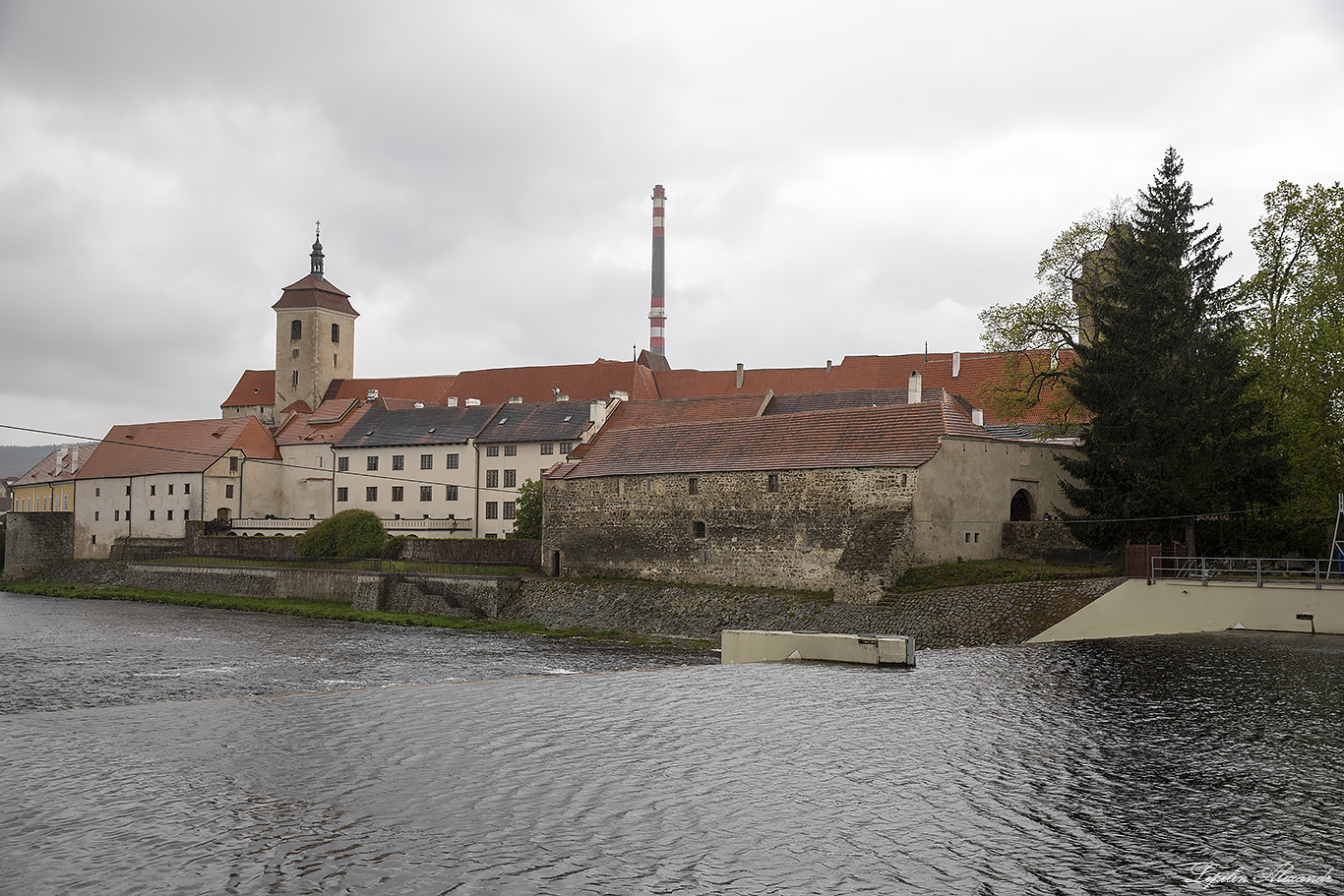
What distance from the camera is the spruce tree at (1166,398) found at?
32.0m

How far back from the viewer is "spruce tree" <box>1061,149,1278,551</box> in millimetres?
32000

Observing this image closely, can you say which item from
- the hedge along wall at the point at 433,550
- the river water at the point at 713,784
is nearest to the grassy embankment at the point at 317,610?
the hedge along wall at the point at 433,550

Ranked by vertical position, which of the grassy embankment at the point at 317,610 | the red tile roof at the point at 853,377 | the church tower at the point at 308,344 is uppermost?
the church tower at the point at 308,344

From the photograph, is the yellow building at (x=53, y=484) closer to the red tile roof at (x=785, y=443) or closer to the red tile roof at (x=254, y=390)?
the red tile roof at (x=254, y=390)

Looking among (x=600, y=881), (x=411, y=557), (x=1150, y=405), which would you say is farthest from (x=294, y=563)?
(x=600, y=881)

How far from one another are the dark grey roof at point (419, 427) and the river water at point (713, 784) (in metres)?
42.6

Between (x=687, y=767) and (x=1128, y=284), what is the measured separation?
25911 millimetres

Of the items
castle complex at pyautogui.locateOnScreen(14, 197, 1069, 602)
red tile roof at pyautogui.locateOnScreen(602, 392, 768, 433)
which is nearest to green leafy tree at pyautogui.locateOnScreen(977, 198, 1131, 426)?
castle complex at pyautogui.locateOnScreen(14, 197, 1069, 602)

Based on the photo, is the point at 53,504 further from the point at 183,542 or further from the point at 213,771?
the point at 213,771

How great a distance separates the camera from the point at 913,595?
112 ft

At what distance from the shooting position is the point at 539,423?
62.9 m

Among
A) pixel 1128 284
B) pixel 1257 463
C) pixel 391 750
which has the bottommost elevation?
pixel 391 750

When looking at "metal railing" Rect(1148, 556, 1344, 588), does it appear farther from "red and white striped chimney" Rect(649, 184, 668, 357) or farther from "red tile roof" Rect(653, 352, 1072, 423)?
"red and white striped chimney" Rect(649, 184, 668, 357)

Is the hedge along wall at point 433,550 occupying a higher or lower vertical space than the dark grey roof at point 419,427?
lower
